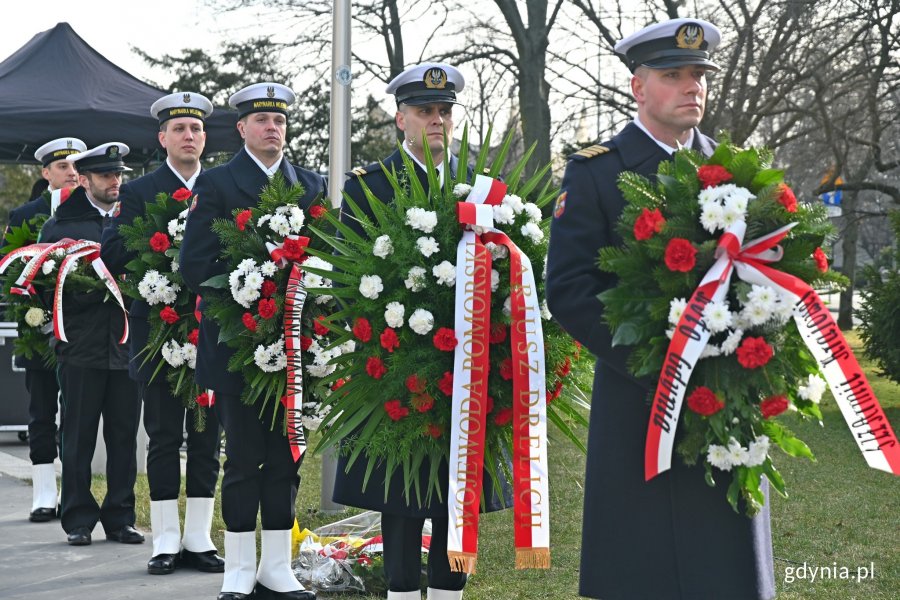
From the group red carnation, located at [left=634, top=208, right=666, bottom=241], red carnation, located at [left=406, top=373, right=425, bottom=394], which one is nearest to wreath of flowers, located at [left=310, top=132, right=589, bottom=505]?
red carnation, located at [left=406, top=373, right=425, bottom=394]

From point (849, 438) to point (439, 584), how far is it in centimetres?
830

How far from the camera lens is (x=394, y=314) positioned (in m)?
4.18

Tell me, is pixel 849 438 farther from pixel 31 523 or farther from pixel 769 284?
pixel 769 284

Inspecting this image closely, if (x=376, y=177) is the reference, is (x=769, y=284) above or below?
below

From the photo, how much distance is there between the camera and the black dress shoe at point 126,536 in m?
7.35

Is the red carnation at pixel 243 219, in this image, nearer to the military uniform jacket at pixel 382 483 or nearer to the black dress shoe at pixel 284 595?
the military uniform jacket at pixel 382 483

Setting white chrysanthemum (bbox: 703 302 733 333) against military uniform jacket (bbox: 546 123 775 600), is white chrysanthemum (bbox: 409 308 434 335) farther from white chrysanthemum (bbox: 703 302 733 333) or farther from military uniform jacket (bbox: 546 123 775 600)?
white chrysanthemum (bbox: 703 302 733 333)

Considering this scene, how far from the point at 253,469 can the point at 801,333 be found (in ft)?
10.3

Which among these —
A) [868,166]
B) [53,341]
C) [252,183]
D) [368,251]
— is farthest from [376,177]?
[868,166]

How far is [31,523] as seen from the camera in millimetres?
8008

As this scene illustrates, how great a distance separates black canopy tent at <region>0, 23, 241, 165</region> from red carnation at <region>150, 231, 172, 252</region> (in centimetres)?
645

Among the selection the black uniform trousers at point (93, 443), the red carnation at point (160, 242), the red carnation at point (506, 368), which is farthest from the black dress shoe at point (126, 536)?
the red carnation at point (506, 368)

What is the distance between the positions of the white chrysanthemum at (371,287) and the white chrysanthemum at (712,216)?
1.48 m

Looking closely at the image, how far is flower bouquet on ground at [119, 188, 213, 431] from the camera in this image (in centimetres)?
626
